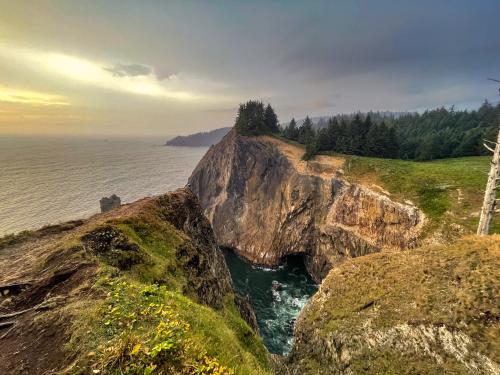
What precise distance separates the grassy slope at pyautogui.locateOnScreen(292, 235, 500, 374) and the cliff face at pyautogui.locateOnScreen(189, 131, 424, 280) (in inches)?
855

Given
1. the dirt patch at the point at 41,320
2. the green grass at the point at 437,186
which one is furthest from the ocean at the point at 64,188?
the green grass at the point at 437,186

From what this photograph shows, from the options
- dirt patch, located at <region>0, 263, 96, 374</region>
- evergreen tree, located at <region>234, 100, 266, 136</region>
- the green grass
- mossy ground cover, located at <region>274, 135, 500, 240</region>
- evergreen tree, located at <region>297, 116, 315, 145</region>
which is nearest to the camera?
dirt patch, located at <region>0, 263, 96, 374</region>

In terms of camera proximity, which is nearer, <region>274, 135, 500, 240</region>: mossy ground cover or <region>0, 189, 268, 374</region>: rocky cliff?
<region>0, 189, 268, 374</region>: rocky cliff

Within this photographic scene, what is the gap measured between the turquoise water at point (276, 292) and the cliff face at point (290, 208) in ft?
9.28

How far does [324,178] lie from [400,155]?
34576mm

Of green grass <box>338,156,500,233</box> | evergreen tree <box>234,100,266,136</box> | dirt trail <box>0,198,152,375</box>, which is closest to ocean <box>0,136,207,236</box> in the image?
evergreen tree <box>234,100,266,136</box>

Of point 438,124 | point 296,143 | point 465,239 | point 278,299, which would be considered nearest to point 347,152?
point 296,143

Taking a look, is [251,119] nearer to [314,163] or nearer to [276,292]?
[314,163]

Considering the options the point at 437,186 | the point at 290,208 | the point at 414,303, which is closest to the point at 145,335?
the point at 414,303

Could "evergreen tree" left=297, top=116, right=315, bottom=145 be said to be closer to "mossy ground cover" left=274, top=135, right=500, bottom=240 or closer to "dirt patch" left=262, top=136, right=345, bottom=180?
"dirt patch" left=262, top=136, right=345, bottom=180

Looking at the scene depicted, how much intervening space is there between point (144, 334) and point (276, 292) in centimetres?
4237

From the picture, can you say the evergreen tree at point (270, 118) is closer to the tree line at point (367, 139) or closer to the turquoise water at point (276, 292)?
the tree line at point (367, 139)

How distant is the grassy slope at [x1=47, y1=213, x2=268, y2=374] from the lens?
5.54m

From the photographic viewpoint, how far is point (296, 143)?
73.4 metres
